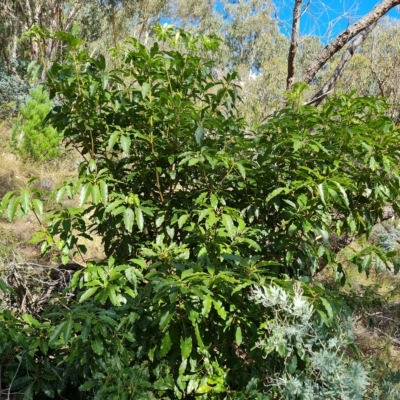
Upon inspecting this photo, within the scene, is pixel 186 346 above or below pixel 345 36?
below

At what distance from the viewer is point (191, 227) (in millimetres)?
2135

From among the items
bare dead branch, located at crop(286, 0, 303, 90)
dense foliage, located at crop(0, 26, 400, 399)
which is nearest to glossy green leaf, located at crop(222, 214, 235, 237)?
dense foliage, located at crop(0, 26, 400, 399)

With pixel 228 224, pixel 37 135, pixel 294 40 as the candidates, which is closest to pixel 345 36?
pixel 294 40

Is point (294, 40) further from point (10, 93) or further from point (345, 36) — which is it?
point (10, 93)

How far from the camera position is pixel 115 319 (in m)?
2.12

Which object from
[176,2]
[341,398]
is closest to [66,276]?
[341,398]

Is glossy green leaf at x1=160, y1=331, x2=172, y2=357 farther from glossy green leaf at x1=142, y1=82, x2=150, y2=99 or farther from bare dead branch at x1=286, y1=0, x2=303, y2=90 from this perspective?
bare dead branch at x1=286, y1=0, x2=303, y2=90

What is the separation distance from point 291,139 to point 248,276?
25.5 inches

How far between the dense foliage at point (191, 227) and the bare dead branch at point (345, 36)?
1620 millimetres

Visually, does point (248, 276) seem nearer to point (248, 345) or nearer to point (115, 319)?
point (248, 345)

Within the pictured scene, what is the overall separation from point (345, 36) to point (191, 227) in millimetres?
2684

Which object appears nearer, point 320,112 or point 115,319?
point 115,319

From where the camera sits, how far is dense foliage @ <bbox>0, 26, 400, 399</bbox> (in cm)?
192

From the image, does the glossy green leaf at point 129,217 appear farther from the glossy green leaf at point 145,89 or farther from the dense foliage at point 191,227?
the glossy green leaf at point 145,89
